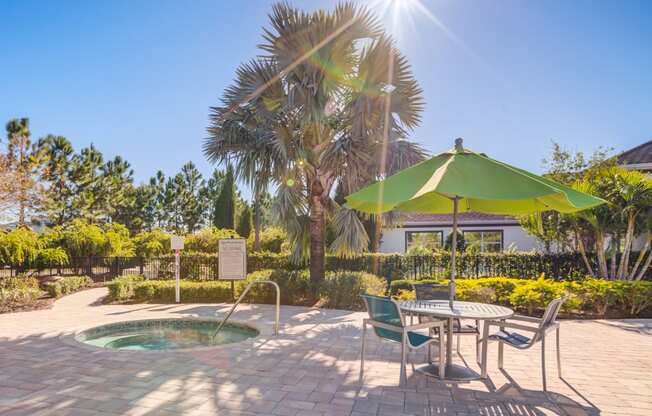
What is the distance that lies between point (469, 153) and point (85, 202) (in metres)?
31.5

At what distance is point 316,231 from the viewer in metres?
10.4

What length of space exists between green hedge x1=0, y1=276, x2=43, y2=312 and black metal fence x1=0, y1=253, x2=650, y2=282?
203 centimetres

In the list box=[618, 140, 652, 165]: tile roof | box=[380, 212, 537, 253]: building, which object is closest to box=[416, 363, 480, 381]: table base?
box=[618, 140, 652, 165]: tile roof

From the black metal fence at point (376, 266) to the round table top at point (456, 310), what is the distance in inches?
307

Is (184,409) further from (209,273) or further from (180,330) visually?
(209,273)

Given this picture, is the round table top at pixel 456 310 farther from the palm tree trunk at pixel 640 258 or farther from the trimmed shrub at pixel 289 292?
the palm tree trunk at pixel 640 258

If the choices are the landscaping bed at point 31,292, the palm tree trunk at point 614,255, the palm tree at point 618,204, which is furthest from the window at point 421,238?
the landscaping bed at point 31,292

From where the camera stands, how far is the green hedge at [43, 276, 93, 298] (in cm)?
1087

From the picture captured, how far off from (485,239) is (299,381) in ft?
60.3

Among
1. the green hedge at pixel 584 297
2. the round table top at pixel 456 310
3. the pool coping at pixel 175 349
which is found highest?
the round table top at pixel 456 310

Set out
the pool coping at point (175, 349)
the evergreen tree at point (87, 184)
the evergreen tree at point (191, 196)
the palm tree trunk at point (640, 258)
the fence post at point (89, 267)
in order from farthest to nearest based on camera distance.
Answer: the evergreen tree at point (191, 196)
the evergreen tree at point (87, 184)
the fence post at point (89, 267)
the palm tree trunk at point (640, 258)
the pool coping at point (175, 349)

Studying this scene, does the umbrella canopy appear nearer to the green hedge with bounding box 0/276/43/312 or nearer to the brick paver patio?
the brick paver patio

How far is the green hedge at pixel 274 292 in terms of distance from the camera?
950cm

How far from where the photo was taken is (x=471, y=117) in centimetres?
1177
